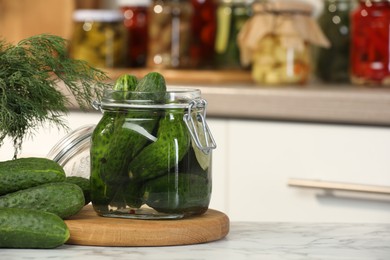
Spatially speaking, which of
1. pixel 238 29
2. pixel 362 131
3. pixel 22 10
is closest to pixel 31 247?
pixel 362 131

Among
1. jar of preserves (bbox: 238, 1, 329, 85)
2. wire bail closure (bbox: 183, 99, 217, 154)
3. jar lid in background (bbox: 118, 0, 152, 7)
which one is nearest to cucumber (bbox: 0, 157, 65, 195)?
wire bail closure (bbox: 183, 99, 217, 154)

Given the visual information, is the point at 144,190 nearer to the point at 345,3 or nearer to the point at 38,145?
the point at 38,145

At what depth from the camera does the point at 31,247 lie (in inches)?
34.0

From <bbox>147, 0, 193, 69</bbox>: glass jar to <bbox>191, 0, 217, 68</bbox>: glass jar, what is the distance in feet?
0.05

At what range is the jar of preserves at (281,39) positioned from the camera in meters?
2.15

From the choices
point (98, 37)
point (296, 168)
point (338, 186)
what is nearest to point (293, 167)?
point (296, 168)

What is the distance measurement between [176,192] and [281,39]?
129 centimetres

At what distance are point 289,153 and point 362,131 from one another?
0.51 ft

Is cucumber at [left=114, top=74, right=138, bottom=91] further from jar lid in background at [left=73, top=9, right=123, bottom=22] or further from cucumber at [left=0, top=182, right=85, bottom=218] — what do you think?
jar lid in background at [left=73, top=9, right=123, bottom=22]

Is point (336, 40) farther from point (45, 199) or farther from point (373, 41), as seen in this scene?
point (45, 199)

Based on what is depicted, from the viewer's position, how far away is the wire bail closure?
927mm

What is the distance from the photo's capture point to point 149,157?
0.91 m

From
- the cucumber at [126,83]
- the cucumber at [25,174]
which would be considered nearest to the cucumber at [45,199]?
the cucumber at [25,174]

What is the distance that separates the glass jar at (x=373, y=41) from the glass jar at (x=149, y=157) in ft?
4.10
